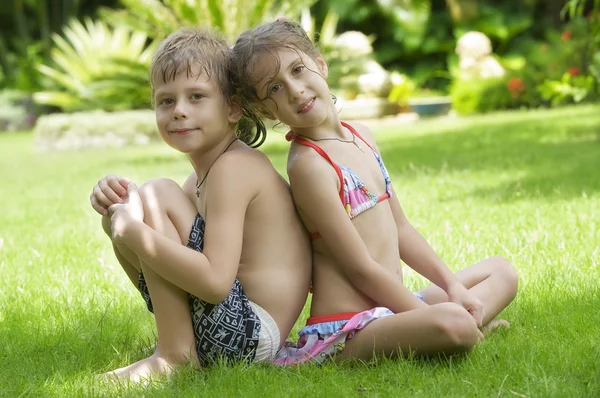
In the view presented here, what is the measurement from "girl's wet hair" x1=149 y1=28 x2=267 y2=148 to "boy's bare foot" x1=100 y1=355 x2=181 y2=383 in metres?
0.78

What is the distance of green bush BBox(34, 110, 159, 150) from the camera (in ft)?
49.4

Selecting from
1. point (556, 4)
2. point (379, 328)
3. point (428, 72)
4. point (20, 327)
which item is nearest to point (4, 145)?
point (428, 72)

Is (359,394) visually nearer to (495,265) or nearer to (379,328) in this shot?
(379,328)

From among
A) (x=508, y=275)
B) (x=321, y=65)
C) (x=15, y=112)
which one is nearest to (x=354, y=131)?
(x=321, y=65)

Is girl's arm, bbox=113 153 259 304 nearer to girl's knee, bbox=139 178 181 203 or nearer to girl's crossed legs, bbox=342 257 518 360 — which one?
girl's knee, bbox=139 178 181 203

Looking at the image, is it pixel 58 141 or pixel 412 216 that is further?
pixel 58 141

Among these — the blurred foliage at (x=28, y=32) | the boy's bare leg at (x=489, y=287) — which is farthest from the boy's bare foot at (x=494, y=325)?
the blurred foliage at (x=28, y=32)

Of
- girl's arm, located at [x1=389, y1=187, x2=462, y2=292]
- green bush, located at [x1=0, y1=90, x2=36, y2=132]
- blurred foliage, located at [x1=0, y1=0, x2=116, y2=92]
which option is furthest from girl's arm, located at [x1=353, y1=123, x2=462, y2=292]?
blurred foliage, located at [x1=0, y1=0, x2=116, y2=92]

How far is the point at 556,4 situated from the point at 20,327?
1842 cm

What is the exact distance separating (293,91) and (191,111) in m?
0.32

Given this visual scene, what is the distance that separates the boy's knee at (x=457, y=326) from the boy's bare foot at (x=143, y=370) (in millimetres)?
802

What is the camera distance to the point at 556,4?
782 inches

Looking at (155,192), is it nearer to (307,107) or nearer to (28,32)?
(307,107)

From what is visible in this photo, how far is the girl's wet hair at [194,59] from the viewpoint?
278 centimetres
